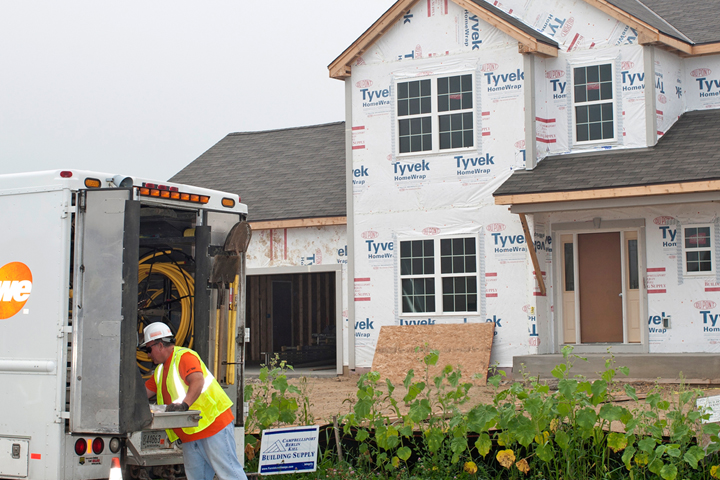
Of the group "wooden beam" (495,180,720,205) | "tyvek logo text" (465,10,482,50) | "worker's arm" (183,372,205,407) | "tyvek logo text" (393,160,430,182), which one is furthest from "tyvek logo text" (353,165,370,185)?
"worker's arm" (183,372,205,407)

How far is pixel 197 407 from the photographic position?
6641mm

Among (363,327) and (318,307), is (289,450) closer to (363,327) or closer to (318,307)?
(363,327)

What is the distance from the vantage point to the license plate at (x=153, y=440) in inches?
278

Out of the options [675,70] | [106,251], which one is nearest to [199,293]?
[106,251]

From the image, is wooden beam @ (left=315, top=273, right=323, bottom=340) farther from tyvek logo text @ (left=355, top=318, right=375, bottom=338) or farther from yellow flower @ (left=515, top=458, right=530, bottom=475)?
yellow flower @ (left=515, top=458, right=530, bottom=475)

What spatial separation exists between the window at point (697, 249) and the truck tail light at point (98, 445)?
37.9 ft

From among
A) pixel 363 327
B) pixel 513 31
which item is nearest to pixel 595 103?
pixel 513 31

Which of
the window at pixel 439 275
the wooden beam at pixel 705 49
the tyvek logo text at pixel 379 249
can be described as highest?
the wooden beam at pixel 705 49

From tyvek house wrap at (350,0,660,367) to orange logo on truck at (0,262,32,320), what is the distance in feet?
35.7

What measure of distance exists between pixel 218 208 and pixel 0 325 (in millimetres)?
2124

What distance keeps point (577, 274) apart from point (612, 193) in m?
2.57

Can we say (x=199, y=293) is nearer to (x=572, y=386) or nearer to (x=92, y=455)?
(x=92, y=455)

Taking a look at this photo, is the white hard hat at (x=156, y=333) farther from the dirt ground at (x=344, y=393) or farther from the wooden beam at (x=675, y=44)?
the wooden beam at (x=675, y=44)

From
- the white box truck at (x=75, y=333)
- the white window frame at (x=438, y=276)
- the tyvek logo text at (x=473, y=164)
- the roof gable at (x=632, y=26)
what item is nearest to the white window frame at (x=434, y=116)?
the tyvek logo text at (x=473, y=164)
